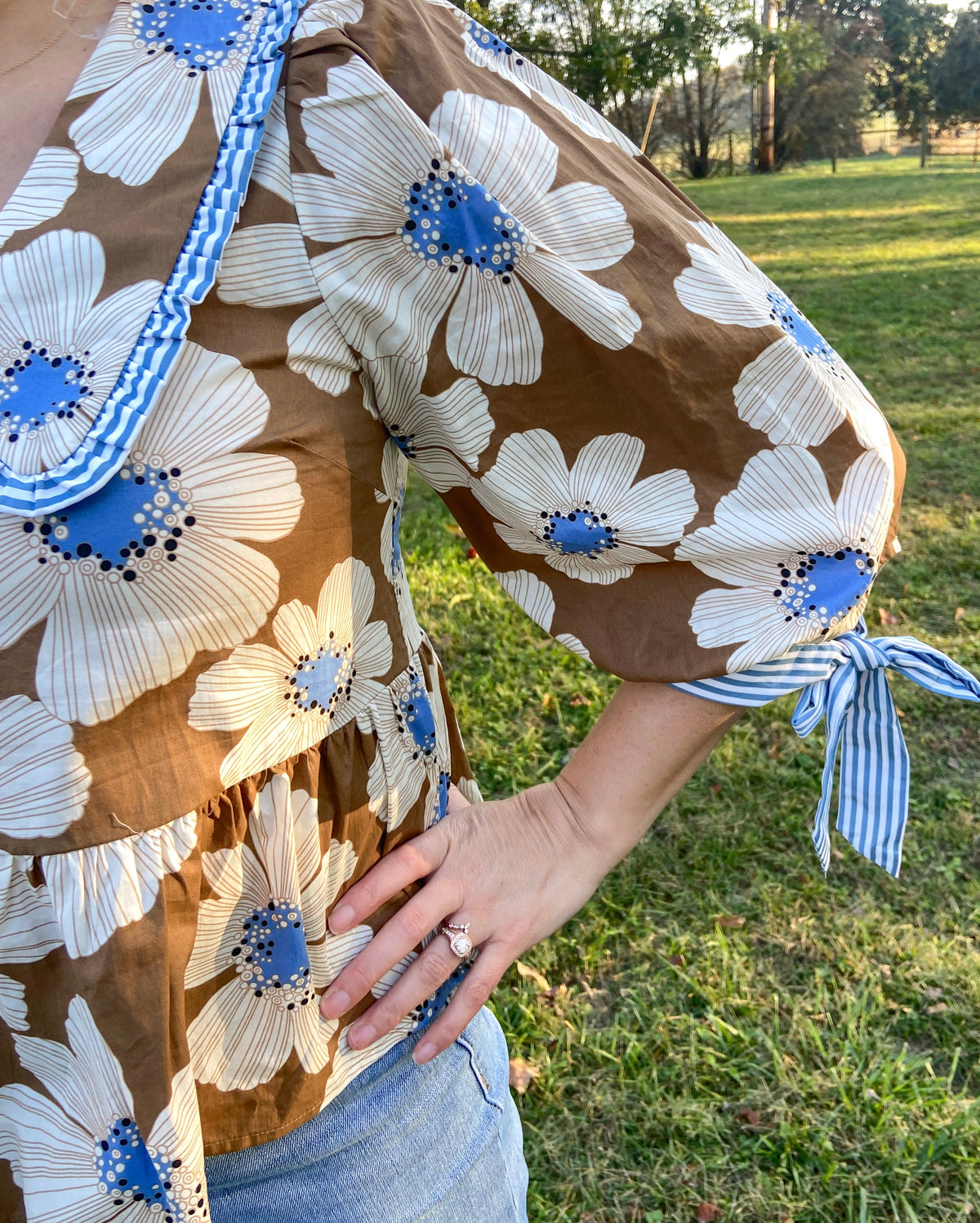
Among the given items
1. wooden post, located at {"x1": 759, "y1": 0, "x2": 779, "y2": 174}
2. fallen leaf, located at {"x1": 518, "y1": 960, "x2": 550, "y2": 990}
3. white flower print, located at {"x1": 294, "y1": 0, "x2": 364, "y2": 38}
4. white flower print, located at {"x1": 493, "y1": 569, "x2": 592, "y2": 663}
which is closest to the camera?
white flower print, located at {"x1": 294, "y1": 0, "x2": 364, "y2": 38}

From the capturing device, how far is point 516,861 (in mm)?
1206

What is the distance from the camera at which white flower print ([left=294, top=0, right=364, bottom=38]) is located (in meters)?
0.90

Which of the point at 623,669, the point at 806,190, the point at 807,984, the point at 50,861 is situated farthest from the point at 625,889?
the point at 806,190

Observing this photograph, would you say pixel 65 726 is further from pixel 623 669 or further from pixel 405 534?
pixel 405 534

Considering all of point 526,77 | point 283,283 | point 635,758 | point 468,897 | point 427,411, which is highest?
point 526,77

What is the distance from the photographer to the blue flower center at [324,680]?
3.22 ft

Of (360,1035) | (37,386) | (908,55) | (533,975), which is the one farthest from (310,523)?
(908,55)

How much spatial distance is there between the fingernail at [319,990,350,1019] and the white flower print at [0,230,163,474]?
637mm

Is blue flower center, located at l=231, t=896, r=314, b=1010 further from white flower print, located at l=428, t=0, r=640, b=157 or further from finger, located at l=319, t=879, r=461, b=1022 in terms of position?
white flower print, located at l=428, t=0, r=640, b=157

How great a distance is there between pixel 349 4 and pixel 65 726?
0.70m

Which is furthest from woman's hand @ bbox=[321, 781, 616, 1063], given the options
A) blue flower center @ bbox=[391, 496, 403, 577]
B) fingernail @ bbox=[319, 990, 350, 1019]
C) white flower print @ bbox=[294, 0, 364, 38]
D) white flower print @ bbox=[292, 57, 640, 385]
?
white flower print @ bbox=[294, 0, 364, 38]

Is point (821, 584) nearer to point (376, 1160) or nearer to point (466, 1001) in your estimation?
point (466, 1001)

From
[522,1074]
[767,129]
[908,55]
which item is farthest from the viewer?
[908,55]

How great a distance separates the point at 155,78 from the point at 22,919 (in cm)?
77
